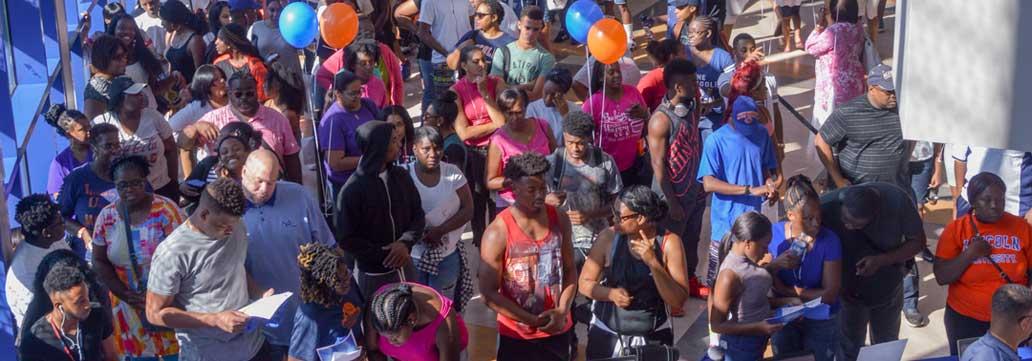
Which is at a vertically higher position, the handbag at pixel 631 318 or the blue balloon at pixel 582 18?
the blue balloon at pixel 582 18

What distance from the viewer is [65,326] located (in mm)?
4910

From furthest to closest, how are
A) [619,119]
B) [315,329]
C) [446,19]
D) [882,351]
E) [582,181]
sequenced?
[446,19] < [619,119] < [582,181] < [882,351] < [315,329]

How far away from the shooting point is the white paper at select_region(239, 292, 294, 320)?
4766 millimetres

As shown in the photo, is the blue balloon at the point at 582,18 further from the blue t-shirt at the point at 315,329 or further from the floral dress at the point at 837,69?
the blue t-shirt at the point at 315,329

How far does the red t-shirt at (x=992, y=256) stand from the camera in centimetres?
545

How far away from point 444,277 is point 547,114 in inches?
66.1

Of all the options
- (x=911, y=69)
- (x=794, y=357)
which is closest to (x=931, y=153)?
(x=794, y=357)

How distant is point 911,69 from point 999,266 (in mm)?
4244

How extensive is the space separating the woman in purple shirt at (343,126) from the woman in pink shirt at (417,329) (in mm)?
2286

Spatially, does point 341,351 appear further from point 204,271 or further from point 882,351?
point 882,351

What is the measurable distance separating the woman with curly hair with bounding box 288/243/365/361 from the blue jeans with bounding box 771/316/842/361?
1959mm

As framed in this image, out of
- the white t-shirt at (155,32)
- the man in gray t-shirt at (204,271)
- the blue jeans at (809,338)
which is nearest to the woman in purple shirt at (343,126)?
the man in gray t-shirt at (204,271)

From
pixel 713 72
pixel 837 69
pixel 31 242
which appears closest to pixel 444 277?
pixel 31 242

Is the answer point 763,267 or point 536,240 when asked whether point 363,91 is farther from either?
point 763,267
